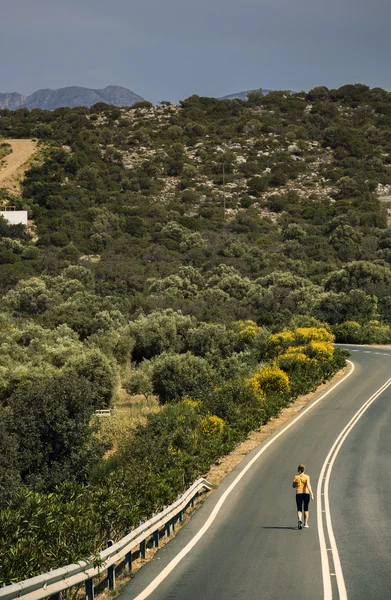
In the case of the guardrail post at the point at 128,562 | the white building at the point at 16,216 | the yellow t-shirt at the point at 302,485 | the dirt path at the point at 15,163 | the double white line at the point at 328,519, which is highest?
the dirt path at the point at 15,163

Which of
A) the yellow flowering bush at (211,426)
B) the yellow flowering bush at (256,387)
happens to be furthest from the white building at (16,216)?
the yellow flowering bush at (211,426)

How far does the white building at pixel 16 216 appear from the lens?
8206 cm

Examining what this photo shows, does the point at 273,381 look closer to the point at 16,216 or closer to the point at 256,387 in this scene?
the point at 256,387

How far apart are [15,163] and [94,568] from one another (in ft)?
325

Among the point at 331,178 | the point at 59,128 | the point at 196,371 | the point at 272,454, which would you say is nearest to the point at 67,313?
the point at 196,371

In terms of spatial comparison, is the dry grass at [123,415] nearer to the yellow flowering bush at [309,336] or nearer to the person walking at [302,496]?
the yellow flowering bush at [309,336]

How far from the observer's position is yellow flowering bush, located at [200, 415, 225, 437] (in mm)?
22016

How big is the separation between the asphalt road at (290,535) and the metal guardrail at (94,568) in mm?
364

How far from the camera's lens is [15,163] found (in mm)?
102125

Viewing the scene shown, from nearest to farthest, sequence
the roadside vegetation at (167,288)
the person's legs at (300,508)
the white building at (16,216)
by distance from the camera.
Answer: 1. the person's legs at (300,508)
2. the roadside vegetation at (167,288)
3. the white building at (16,216)

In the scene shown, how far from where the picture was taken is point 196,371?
3369 centimetres

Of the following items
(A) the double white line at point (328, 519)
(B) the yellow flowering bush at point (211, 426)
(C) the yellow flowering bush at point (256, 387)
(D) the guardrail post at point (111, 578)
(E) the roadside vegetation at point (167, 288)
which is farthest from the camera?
(C) the yellow flowering bush at point (256, 387)

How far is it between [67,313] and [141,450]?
28.3 metres

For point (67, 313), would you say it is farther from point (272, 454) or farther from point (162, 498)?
point (162, 498)
